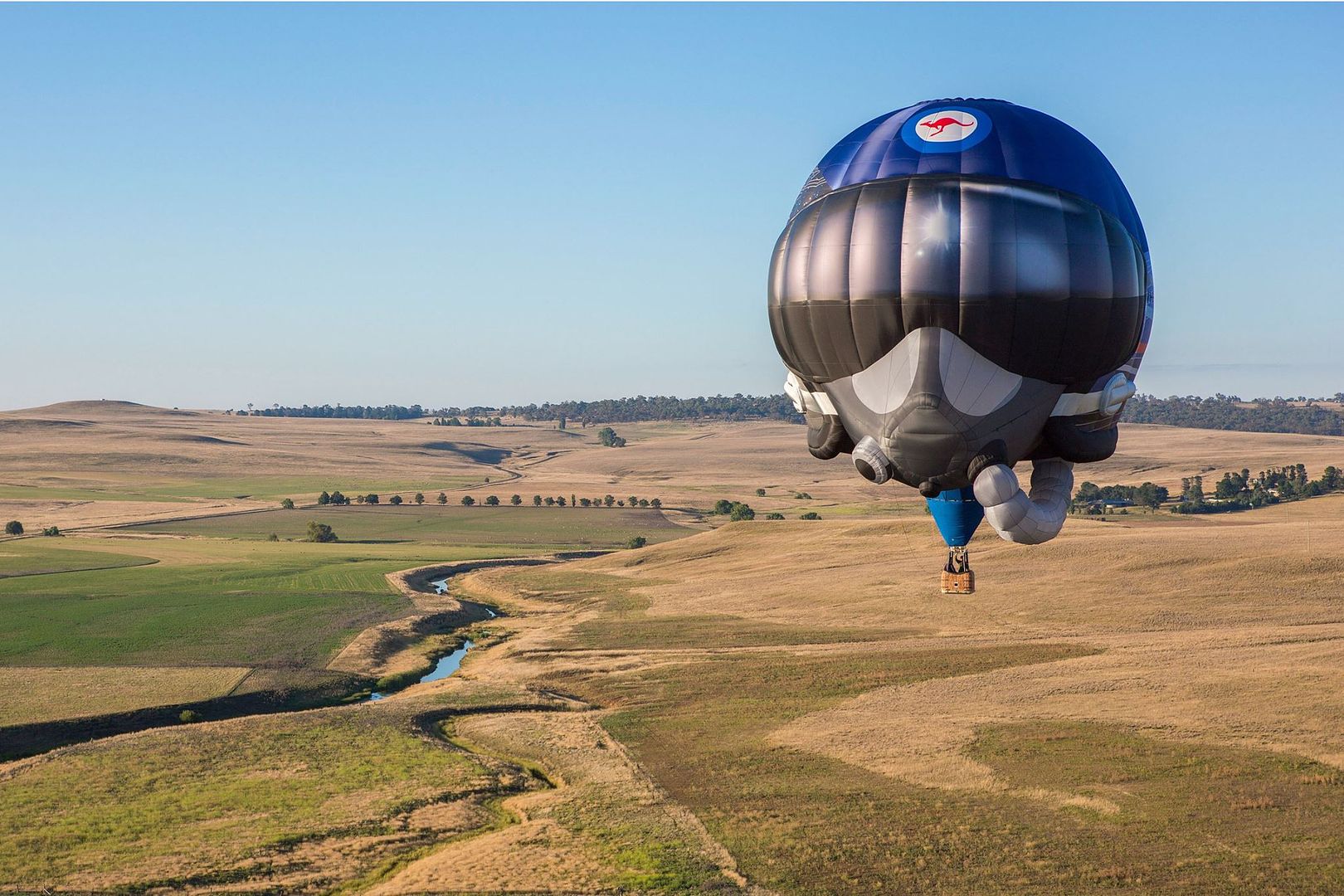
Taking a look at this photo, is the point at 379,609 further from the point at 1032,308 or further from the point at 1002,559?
the point at 1032,308

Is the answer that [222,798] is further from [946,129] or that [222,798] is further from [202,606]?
[202,606]

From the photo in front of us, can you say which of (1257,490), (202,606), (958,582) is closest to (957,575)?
(958,582)

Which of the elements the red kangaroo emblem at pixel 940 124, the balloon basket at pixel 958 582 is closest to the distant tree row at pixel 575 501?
the balloon basket at pixel 958 582

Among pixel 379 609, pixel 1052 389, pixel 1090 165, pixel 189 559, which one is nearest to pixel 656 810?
pixel 1052 389

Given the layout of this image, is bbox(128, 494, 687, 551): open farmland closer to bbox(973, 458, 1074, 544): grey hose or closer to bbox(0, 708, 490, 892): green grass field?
bbox(0, 708, 490, 892): green grass field

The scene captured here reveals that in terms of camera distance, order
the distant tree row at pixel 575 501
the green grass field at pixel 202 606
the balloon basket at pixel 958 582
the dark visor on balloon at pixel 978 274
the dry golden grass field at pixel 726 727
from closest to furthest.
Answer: the dark visor on balloon at pixel 978 274, the balloon basket at pixel 958 582, the dry golden grass field at pixel 726 727, the green grass field at pixel 202 606, the distant tree row at pixel 575 501

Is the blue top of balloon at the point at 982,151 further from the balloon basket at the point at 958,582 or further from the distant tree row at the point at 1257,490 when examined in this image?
the distant tree row at the point at 1257,490

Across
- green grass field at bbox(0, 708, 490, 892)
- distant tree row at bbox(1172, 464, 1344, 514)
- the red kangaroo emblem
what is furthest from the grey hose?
distant tree row at bbox(1172, 464, 1344, 514)
